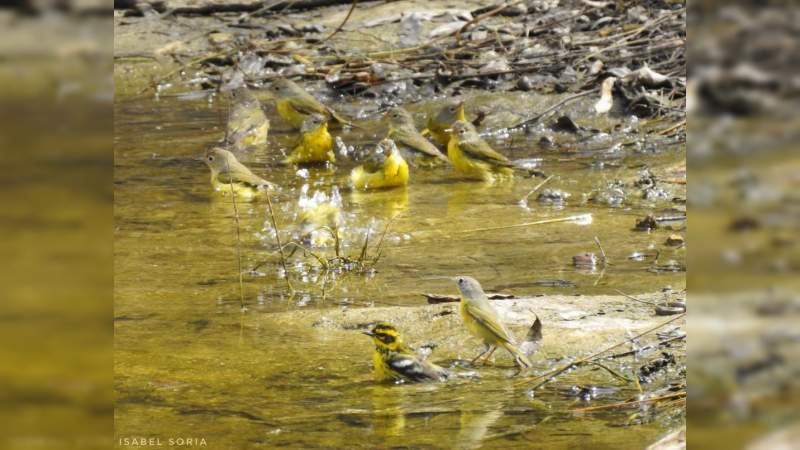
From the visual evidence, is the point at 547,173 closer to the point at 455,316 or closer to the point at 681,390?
the point at 455,316

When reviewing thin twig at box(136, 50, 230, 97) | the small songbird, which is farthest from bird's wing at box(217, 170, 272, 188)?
thin twig at box(136, 50, 230, 97)

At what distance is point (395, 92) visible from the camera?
9.93 metres

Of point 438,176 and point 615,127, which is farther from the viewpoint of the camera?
point 615,127

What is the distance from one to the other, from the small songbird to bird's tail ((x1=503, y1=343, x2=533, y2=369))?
16.8 ft

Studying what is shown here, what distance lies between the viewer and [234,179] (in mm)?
6938

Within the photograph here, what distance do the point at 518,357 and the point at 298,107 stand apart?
220 inches

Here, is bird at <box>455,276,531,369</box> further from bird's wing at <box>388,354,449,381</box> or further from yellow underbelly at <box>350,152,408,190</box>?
yellow underbelly at <box>350,152,408,190</box>

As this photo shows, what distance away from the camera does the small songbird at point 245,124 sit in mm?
8531

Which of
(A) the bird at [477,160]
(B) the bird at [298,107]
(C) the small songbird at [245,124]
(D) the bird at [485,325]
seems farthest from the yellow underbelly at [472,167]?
(D) the bird at [485,325]

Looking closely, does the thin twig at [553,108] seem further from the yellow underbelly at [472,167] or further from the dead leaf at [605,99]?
the yellow underbelly at [472,167]

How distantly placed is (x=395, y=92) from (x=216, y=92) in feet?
6.28

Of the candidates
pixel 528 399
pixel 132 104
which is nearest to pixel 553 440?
pixel 528 399

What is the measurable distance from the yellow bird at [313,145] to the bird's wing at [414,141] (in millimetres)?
459

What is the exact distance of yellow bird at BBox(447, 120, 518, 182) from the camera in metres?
7.34
